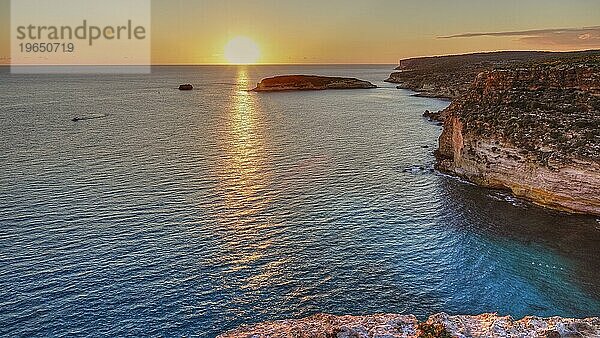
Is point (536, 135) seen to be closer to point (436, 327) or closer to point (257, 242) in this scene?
point (257, 242)

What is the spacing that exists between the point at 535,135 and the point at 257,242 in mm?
27905

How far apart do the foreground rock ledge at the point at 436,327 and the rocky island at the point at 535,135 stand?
23.3 m

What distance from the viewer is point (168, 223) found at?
129ft

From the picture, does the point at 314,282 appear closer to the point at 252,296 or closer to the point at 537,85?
the point at 252,296

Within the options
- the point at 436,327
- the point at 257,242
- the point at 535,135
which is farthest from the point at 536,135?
the point at 436,327

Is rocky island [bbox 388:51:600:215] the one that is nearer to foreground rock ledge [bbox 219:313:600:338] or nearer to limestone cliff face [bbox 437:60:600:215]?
limestone cliff face [bbox 437:60:600:215]

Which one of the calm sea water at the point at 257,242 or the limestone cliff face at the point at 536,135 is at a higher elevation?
the limestone cliff face at the point at 536,135

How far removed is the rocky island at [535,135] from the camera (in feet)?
137

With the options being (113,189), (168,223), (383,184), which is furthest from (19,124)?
(383,184)

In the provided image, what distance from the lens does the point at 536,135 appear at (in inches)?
1816

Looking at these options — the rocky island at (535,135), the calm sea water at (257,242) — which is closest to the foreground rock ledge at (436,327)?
the calm sea water at (257,242)

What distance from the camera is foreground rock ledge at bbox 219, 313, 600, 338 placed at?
67.5ft

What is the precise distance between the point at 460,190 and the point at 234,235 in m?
24.4

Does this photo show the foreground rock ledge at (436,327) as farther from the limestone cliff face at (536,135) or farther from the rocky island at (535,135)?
the rocky island at (535,135)
